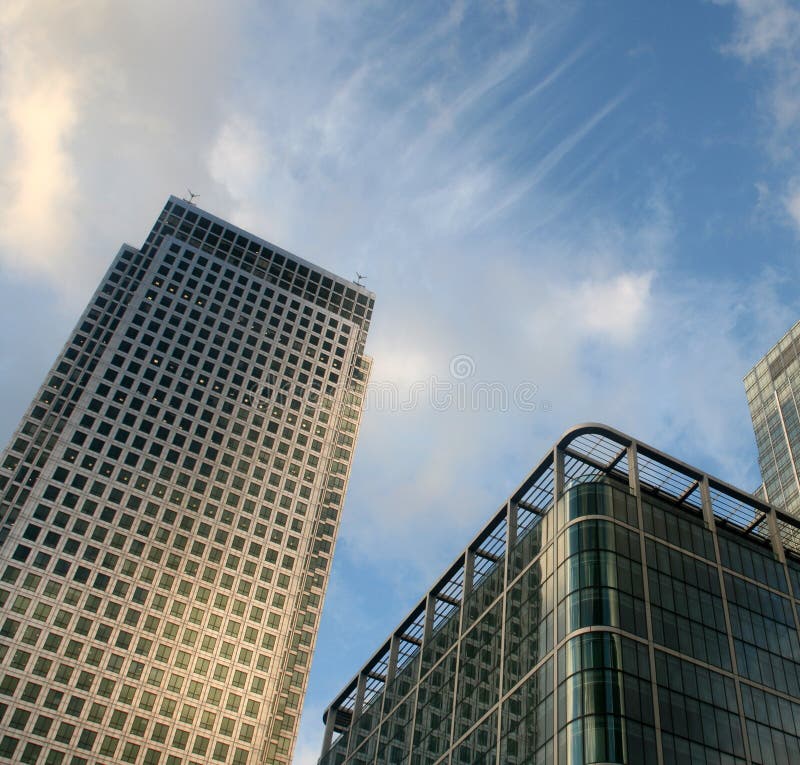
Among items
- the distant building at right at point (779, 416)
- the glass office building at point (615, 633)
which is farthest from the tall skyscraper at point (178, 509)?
the distant building at right at point (779, 416)

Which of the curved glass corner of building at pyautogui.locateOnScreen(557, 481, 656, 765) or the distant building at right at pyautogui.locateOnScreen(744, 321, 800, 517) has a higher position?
the distant building at right at pyautogui.locateOnScreen(744, 321, 800, 517)

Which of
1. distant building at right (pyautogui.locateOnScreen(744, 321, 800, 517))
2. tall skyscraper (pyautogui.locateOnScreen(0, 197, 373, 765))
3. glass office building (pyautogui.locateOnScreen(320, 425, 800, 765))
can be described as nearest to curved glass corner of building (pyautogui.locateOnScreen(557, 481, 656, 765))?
glass office building (pyautogui.locateOnScreen(320, 425, 800, 765))

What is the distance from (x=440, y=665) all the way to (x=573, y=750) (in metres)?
29.5

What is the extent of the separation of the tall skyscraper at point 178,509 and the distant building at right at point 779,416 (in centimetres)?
6956

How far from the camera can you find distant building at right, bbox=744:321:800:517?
477ft

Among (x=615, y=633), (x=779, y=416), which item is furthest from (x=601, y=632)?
(x=779, y=416)

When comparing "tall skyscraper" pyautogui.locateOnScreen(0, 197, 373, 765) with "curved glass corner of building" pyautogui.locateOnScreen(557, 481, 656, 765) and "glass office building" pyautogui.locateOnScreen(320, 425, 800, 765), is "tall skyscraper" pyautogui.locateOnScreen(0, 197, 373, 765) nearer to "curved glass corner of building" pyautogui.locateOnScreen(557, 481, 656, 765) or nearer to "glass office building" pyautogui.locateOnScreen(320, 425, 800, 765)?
"glass office building" pyautogui.locateOnScreen(320, 425, 800, 765)

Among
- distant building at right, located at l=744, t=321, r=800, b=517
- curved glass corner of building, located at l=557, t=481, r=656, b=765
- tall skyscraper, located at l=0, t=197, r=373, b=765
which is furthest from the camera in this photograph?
distant building at right, located at l=744, t=321, r=800, b=517

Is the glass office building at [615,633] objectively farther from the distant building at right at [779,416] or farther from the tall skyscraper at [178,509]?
the distant building at right at [779,416]

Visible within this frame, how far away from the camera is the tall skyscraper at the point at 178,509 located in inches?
4572

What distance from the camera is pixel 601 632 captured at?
213 feet

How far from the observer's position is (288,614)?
13462cm

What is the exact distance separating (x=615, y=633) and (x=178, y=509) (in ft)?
280

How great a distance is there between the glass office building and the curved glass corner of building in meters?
0.09
